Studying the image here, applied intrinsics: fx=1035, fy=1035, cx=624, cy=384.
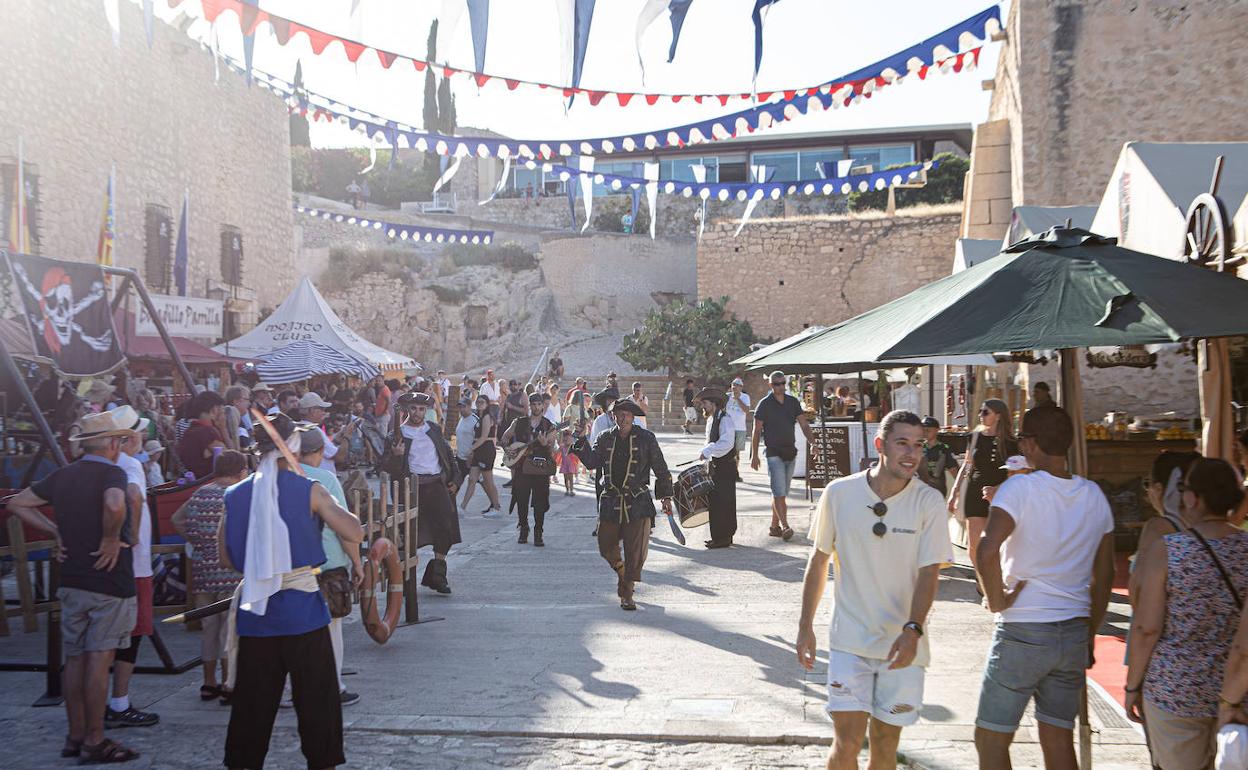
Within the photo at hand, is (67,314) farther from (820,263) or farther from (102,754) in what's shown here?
(820,263)

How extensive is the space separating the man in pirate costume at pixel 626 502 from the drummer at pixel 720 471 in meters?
2.45

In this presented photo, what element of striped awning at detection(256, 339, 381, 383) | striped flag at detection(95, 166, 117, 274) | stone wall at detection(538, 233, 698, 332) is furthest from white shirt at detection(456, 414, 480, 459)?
stone wall at detection(538, 233, 698, 332)

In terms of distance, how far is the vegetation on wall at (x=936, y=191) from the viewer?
37.0 metres

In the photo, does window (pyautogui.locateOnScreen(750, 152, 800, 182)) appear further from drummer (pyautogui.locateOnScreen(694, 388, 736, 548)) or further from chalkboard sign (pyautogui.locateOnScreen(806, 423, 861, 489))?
drummer (pyautogui.locateOnScreen(694, 388, 736, 548))

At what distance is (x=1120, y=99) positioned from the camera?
14539mm

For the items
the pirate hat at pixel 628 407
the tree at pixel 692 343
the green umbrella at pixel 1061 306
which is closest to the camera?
the green umbrella at pixel 1061 306

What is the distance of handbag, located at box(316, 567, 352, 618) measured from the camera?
15.4 feet

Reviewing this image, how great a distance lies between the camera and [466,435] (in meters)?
14.7

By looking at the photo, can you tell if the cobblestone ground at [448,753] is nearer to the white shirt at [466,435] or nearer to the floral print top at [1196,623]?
the floral print top at [1196,623]

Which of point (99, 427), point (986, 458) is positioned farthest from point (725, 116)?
point (99, 427)

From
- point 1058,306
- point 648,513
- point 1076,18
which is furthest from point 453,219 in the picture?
point 1058,306

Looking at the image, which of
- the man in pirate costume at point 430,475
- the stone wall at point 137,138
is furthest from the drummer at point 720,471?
the stone wall at point 137,138

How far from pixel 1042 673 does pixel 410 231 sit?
3469 centimetres

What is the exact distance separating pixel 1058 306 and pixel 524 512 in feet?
27.6
